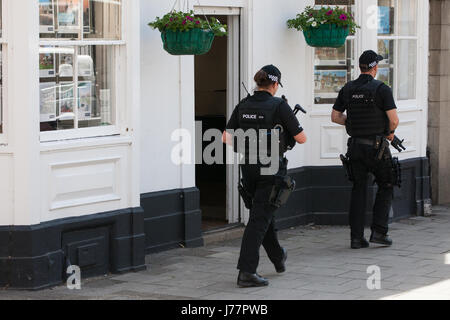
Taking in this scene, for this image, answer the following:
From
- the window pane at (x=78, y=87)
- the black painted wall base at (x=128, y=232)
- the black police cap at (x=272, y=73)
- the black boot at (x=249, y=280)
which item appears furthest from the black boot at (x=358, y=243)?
the window pane at (x=78, y=87)

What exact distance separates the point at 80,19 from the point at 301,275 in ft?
9.70

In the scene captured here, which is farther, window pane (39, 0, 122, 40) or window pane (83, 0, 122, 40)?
window pane (83, 0, 122, 40)

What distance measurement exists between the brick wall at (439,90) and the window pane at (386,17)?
136cm

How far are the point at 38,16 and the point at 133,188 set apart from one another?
72.0 inches

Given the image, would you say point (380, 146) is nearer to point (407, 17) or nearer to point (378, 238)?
point (378, 238)

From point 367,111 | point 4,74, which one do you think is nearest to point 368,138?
point 367,111

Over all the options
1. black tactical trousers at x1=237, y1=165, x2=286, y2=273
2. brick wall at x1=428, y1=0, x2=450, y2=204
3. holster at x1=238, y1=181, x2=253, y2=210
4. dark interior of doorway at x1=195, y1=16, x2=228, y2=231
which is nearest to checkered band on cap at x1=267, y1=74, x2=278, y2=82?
black tactical trousers at x1=237, y1=165, x2=286, y2=273

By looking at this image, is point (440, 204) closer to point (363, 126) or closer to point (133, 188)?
point (363, 126)

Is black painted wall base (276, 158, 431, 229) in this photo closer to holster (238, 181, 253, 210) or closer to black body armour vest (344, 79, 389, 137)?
black body armour vest (344, 79, 389, 137)

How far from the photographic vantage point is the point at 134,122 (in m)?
8.84

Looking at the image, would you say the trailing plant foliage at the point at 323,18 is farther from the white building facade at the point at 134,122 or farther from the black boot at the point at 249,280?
the black boot at the point at 249,280

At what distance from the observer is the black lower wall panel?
959cm

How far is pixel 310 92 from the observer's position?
1136 centimetres

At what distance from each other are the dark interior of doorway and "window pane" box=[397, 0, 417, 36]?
2.48 meters
